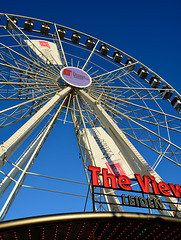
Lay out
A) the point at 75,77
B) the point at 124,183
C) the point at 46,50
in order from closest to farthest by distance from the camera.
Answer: the point at 124,183 → the point at 75,77 → the point at 46,50

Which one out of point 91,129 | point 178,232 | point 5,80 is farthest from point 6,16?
point 178,232

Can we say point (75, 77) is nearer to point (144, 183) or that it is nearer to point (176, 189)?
point (144, 183)

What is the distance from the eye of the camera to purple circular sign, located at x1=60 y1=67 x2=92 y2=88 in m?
19.0

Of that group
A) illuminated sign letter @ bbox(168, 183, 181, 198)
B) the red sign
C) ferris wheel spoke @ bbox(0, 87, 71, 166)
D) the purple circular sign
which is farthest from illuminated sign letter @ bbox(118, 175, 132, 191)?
the purple circular sign

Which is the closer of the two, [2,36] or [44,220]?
[44,220]

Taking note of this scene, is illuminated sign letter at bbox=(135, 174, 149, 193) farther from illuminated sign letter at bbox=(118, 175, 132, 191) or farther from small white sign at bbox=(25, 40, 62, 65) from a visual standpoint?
small white sign at bbox=(25, 40, 62, 65)

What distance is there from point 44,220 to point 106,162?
10049mm

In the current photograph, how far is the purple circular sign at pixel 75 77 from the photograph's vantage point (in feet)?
62.3

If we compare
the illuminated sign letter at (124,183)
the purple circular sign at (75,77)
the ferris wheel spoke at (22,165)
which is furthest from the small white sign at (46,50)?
the illuminated sign letter at (124,183)

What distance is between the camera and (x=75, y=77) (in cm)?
1980

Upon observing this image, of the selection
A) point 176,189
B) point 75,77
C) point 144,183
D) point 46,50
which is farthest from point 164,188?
point 46,50

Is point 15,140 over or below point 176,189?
below

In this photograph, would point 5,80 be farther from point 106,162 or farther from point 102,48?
point 102,48

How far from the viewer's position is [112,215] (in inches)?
336
